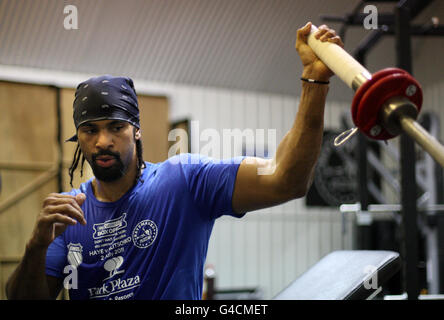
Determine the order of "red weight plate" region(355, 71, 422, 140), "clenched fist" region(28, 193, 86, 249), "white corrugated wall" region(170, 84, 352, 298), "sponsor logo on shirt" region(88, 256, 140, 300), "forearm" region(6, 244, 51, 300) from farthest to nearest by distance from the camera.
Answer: "white corrugated wall" region(170, 84, 352, 298) < "sponsor logo on shirt" region(88, 256, 140, 300) < "forearm" region(6, 244, 51, 300) < "clenched fist" region(28, 193, 86, 249) < "red weight plate" region(355, 71, 422, 140)

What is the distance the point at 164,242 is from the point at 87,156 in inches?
11.7

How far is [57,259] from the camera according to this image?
120 cm

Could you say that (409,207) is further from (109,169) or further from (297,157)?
(109,169)

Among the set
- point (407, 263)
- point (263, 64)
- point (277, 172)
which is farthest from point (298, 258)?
point (277, 172)

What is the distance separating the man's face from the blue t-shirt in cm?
13

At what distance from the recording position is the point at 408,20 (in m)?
2.39

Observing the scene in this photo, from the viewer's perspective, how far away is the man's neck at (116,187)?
1.22 meters

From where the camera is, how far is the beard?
→ 108 cm

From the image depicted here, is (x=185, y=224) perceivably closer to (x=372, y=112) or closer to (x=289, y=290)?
(x=372, y=112)

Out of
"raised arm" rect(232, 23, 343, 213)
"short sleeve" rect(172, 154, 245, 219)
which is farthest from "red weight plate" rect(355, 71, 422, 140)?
"short sleeve" rect(172, 154, 245, 219)

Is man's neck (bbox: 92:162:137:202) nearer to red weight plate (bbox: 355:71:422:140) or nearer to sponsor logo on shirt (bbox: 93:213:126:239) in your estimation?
sponsor logo on shirt (bbox: 93:213:126:239)

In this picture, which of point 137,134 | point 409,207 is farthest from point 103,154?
point 409,207

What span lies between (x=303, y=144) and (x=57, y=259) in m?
0.72
